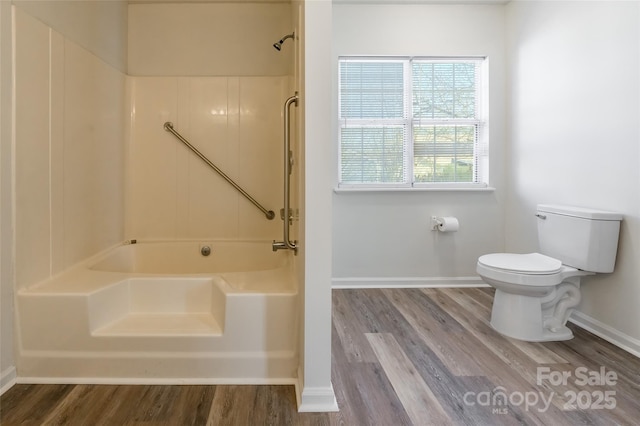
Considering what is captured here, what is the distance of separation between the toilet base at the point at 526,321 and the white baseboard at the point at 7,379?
2535 millimetres

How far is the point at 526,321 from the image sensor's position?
205 centimetres

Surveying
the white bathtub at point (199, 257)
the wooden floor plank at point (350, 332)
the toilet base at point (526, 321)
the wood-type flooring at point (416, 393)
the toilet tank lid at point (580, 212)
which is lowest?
the wood-type flooring at point (416, 393)

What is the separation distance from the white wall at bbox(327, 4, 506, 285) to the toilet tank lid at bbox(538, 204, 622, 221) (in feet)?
2.28

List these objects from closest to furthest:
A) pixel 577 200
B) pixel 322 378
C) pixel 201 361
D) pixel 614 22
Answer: pixel 322 378
pixel 201 361
pixel 614 22
pixel 577 200

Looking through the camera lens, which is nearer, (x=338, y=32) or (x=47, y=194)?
(x=47, y=194)

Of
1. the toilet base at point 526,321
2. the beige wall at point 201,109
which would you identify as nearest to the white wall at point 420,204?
the beige wall at point 201,109

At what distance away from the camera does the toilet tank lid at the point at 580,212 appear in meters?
1.97

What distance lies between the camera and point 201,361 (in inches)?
63.1

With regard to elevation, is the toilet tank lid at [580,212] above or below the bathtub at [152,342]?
above

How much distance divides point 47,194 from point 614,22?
3.24 metres

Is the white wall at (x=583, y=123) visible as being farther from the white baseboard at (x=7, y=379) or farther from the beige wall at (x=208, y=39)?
the white baseboard at (x=7, y=379)

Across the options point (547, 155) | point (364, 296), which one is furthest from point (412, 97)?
point (364, 296)

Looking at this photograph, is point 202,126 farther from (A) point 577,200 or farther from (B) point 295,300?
(A) point 577,200

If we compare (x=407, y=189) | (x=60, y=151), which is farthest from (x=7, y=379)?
(x=407, y=189)
